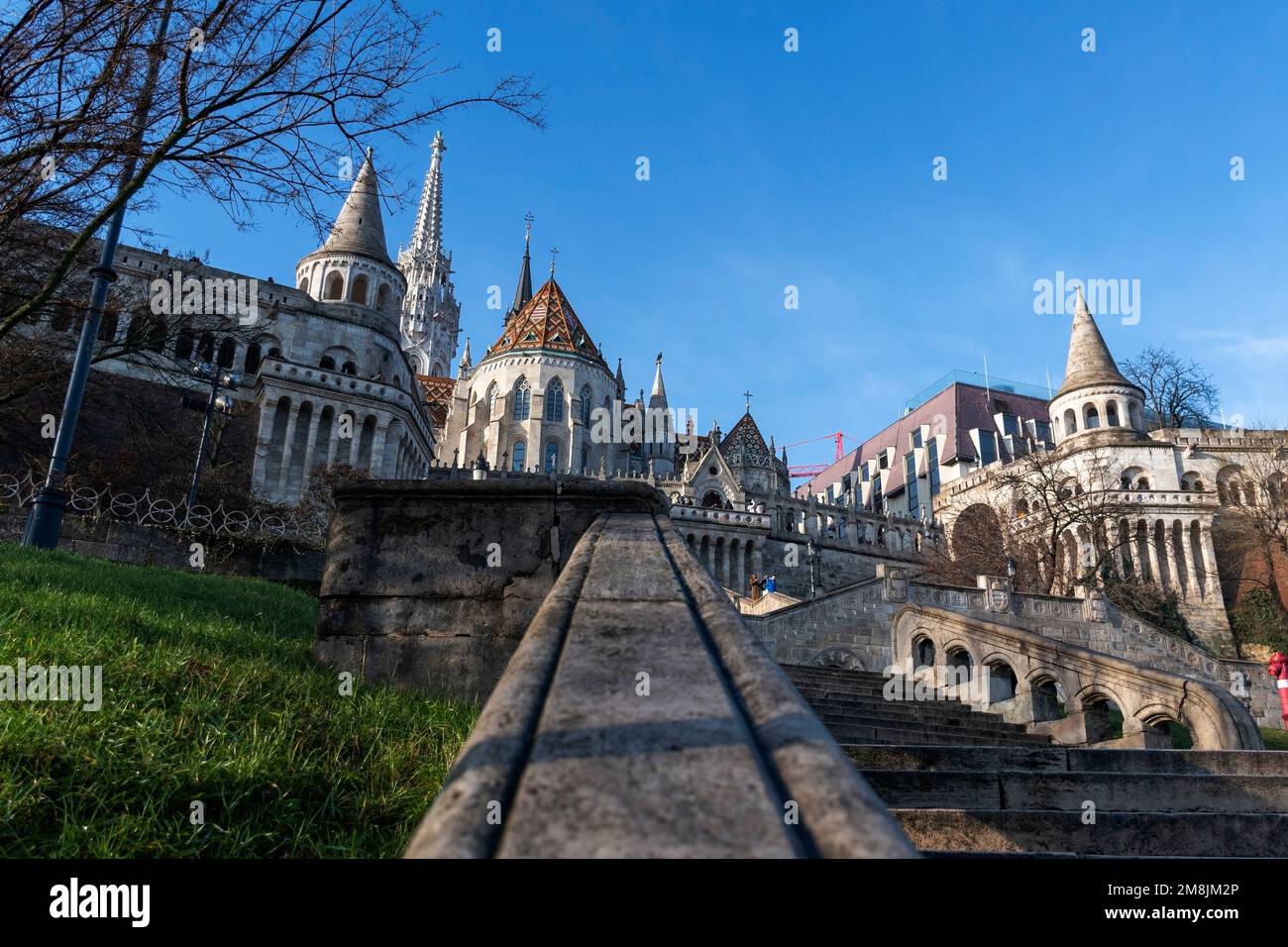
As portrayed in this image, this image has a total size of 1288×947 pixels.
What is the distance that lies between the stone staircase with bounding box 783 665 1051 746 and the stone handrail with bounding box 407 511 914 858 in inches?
207

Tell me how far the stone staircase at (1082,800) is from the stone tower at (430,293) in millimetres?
79012

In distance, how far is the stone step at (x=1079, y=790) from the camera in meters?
5.36

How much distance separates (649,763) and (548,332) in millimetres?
56313

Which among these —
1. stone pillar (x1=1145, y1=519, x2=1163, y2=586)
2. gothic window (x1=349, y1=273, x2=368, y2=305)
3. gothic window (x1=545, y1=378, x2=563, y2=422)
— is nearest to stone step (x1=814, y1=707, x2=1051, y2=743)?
stone pillar (x1=1145, y1=519, x2=1163, y2=586)

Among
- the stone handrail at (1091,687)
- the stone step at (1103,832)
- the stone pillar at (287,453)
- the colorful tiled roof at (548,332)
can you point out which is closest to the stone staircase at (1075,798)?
the stone step at (1103,832)

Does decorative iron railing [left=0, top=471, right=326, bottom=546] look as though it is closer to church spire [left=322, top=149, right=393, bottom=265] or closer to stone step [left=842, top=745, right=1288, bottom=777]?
stone step [left=842, top=745, right=1288, bottom=777]

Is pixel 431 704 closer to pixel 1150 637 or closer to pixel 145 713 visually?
pixel 145 713

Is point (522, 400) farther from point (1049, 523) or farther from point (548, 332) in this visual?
point (1049, 523)

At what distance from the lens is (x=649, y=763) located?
6.33 feet

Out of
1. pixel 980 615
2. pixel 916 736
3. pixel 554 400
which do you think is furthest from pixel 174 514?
pixel 554 400

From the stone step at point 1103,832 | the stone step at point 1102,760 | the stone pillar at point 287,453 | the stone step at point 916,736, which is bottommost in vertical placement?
the stone step at point 1103,832

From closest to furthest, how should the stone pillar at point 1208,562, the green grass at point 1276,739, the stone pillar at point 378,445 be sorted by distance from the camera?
1. the green grass at point 1276,739
2. the stone pillar at point 378,445
3. the stone pillar at point 1208,562

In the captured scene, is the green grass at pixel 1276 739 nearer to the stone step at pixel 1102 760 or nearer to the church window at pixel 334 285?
the stone step at pixel 1102 760
